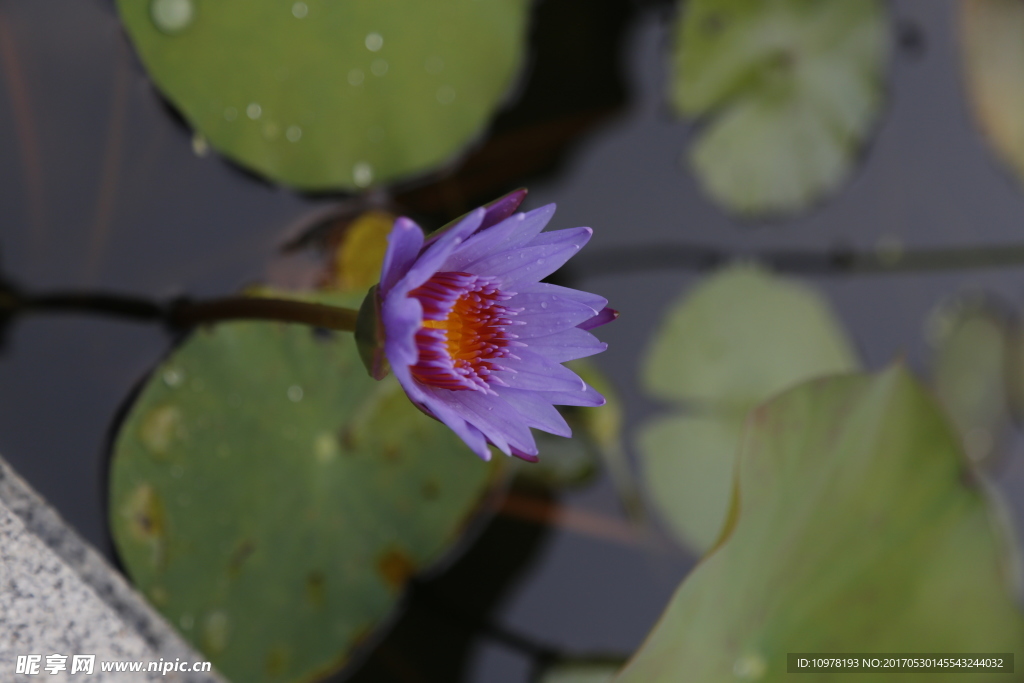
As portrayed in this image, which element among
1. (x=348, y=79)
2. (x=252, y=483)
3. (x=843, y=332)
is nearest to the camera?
(x=252, y=483)

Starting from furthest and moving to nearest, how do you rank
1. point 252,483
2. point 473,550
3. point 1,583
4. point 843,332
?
1. point 843,332
2. point 473,550
3. point 252,483
4. point 1,583

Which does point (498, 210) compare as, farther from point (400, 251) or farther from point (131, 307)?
point (131, 307)

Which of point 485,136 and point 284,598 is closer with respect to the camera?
point 284,598

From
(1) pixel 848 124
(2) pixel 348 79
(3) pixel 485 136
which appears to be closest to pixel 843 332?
(1) pixel 848 124

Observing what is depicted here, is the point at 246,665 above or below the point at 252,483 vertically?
below

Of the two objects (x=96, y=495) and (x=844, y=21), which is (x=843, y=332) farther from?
(x=96, y=495)

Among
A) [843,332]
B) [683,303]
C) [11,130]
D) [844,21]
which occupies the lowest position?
[843,332]

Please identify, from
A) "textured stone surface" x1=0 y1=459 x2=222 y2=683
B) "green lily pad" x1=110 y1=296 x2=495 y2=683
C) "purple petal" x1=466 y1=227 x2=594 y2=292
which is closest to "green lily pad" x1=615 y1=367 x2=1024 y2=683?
"purple petal" x1=466 y1=227 x2=594 y2=292
